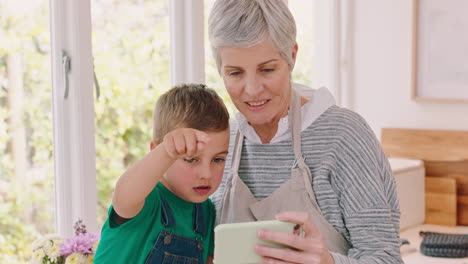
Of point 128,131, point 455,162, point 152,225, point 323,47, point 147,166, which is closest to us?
point 147,166

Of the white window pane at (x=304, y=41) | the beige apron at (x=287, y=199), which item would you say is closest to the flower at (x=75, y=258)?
the beige apron at (x=287, y=199)

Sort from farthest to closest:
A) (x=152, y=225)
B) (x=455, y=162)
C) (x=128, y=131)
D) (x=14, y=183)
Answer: (x=455, y=162) → (x=128, y=131) → (x=14, y=183) → (x=152, y=225)

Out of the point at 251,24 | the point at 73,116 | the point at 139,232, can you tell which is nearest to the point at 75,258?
the point at 139,232

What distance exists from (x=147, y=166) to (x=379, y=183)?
51 centimetres

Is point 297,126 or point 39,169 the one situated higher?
point 297,126

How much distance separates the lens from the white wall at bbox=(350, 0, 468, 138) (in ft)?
11.5

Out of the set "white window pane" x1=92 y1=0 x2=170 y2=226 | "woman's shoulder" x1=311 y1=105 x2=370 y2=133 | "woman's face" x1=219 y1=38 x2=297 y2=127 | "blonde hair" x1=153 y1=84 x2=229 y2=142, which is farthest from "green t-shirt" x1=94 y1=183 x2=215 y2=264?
"white window pane" x1=92 y1=0 x2=170 y2=226

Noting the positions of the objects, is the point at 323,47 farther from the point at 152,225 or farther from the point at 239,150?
the point at 152,225

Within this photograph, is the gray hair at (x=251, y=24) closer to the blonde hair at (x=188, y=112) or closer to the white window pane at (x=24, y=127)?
the blonde hair at (x=188, y=112)

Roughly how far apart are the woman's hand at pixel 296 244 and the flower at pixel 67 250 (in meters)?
0.55

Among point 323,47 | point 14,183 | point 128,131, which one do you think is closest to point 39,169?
point 14,183

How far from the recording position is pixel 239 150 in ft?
5.88

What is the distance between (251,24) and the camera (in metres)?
1.59

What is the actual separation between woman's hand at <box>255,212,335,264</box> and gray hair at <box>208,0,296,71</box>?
0.41 metres
